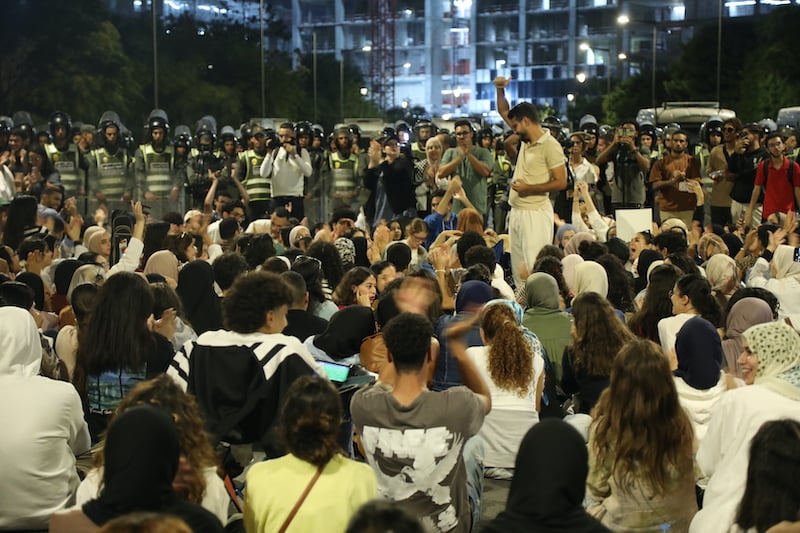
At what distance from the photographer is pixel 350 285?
8695mm

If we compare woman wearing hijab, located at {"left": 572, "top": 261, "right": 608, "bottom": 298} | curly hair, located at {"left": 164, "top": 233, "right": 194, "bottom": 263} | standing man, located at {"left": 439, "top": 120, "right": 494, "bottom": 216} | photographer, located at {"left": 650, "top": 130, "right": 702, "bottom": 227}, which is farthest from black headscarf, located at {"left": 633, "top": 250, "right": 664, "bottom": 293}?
photographer, located at {"left": 650, "top": 130, "right": 702, "bottom": 227}

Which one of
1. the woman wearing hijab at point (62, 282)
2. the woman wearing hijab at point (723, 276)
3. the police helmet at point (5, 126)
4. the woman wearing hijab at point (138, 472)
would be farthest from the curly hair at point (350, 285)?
the police helmet at point (5, 126)

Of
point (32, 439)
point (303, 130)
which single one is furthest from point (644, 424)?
point (303, 130)

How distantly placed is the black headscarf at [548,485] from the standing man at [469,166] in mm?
11951

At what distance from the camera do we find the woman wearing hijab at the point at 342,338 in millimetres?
7301

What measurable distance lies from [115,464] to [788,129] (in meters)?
19.5

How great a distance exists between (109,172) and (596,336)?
13.7 m

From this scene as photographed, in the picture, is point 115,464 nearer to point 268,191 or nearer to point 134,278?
point 134,278

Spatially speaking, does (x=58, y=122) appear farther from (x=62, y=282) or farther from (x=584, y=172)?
(x=62, y=282)

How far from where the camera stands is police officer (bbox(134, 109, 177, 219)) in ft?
64.8

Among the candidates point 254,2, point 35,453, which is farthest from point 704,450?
point 254,2

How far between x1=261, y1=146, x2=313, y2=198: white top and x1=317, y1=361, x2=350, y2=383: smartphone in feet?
39.5

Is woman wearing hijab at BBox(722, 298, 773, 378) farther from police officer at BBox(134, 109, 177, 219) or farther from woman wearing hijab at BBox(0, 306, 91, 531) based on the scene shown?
police officer at BBox(134, 109, 177, 219)

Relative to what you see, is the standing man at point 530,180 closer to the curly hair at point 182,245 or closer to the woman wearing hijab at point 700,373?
the curly hair at point 182,245
